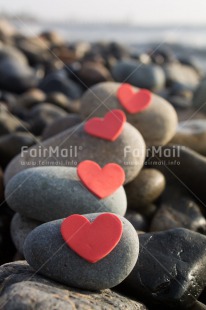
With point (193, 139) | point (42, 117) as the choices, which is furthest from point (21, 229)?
point (42, 117)

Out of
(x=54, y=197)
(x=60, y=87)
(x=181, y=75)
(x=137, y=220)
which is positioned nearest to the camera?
(x=54, y=197)

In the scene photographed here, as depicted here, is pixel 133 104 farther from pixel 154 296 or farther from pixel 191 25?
pixel 191 25

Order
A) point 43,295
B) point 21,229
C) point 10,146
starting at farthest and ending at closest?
point 10,146 < point 21,229 < point 43,295

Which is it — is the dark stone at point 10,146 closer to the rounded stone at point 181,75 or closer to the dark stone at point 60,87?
the dark stone at point 60,87

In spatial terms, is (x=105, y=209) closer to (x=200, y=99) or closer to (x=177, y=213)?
(x=177, y=213)

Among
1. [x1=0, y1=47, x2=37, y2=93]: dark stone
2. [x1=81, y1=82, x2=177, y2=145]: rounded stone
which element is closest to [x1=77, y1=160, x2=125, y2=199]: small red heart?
[x1=81, y1=82, x2=177, y2=145]: rounded stone

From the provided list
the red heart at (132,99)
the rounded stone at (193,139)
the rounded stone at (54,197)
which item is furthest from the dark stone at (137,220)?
the rounded stone at (193,139)
